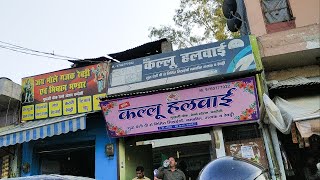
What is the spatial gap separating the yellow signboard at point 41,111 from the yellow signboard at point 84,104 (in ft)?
3.96

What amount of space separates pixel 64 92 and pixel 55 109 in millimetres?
590

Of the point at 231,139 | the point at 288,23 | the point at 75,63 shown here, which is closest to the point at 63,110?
the point at 75,63

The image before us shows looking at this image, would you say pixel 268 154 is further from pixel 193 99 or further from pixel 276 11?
pixel 276 11

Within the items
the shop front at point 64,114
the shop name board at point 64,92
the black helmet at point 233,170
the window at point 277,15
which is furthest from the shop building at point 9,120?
the black helmet at point 233,170

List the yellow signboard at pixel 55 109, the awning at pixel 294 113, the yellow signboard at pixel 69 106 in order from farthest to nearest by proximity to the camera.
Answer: the yellow signboard at pixel 55 109
the yellow signboard at pixel 69 106
the awning at pixel 294 113

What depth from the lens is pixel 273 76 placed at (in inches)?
367

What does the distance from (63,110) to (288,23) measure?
721 cm

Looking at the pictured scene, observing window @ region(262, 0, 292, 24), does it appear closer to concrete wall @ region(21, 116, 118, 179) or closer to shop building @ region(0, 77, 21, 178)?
concrete wall @ region(21, 116, 118, 179)

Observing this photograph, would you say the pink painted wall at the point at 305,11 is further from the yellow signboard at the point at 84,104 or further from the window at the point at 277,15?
the yellow signboard at the point at 84,104

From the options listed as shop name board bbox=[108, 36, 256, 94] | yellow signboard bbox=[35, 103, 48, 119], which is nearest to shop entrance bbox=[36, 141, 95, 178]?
yellow signboard bbox=[35, 103, 48, 119]

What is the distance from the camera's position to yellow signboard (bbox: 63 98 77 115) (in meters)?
9.75

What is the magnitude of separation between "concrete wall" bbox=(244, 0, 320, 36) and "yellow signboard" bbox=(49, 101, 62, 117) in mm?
6262

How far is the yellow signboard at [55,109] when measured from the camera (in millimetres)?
9898

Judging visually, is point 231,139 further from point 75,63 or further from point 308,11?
point 75,63
